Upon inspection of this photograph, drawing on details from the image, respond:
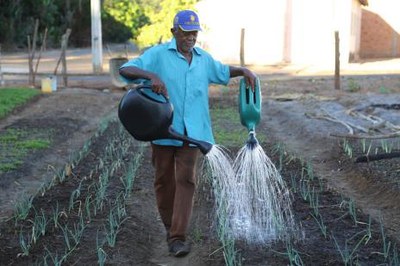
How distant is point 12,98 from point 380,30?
18.8 meters

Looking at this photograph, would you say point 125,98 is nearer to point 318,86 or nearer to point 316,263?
point 316,263

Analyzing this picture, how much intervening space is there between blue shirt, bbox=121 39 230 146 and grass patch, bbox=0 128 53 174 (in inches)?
141

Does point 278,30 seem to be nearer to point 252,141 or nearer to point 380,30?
point 380,30

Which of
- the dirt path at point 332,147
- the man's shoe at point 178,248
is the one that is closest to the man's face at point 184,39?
the man's shoe at point 178,248

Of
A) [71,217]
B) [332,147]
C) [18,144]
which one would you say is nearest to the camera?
[71,217]

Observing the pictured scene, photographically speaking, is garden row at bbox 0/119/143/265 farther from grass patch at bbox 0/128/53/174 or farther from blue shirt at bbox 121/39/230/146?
blue shirt at bbox 121/39/230/146

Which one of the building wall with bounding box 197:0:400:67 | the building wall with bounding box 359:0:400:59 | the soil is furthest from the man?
the building wall with bounding box 359:0:400:59

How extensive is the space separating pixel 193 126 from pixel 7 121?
25.6 ft

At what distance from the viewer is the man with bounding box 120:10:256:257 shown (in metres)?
4.16

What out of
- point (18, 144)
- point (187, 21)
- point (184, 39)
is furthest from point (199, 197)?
point (18, 144)

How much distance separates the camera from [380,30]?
27344 millimetres

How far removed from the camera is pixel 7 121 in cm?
1127

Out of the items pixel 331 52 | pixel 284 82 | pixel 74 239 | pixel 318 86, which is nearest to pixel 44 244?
pixel 74 239

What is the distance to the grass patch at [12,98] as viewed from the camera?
11.9 m
